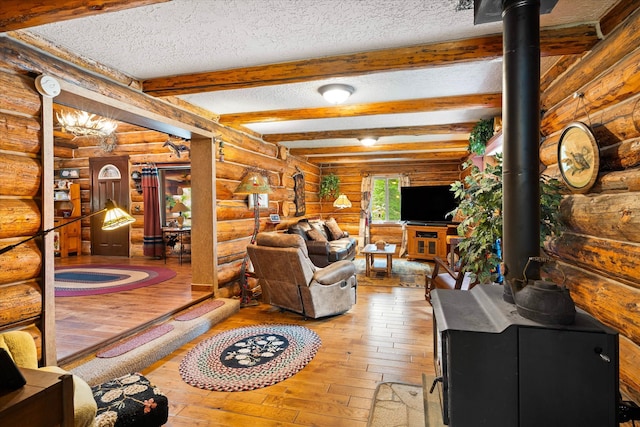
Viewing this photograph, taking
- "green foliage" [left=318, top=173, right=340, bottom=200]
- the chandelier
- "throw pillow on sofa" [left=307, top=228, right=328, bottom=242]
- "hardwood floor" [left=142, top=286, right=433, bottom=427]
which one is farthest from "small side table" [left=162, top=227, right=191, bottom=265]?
"green foliage" [left=318, top=173, right=340, bottom=200]

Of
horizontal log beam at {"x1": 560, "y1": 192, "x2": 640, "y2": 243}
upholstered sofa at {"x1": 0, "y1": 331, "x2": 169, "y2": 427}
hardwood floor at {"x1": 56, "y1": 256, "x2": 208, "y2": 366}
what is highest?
horizontal log beam at {"x1": 560, "y1": 192, "x2": 640, "y2": 243}

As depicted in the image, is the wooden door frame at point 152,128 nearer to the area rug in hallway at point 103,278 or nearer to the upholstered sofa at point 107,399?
the upholstered sofa at point 107,399

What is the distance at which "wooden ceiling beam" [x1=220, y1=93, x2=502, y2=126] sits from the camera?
3588 millimetres

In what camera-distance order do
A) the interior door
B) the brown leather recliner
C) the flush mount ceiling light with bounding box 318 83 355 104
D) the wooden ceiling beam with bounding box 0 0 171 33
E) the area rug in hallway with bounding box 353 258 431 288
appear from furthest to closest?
1. the interior door
2. the area rug in hallway with bounding box 353 258 431 288
3. the brown leather recliner
4. the flush mount ceiling light with bounding box 318 83 355 104
5. the wooden ceiling beam with bounding box 0 0 171 33

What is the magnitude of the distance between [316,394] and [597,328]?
1705 millimetres

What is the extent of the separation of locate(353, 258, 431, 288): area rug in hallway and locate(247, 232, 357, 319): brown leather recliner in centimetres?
167

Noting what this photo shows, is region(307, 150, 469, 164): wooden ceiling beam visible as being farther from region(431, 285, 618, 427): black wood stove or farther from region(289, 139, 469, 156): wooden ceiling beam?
region(431, 285, 618, 427): black wood stove

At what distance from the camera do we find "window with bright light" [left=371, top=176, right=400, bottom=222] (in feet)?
28.1

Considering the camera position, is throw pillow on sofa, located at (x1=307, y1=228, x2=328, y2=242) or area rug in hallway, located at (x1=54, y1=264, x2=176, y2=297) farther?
throw pillow on sofa, located at (x1=307, y1=228, x2=328, y2=242)

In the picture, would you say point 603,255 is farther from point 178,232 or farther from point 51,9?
point 178,232

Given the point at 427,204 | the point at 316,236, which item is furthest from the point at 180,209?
the point at 427,204

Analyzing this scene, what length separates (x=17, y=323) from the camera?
2.07m

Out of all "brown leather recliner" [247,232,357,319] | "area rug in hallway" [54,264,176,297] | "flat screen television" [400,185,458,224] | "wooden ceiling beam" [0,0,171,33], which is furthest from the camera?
"flat screen television" [400,185,458,224]

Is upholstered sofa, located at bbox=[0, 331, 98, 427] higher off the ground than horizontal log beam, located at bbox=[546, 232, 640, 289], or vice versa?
horizontal log beam, located at bbox=[546, 232, 640, 289]
